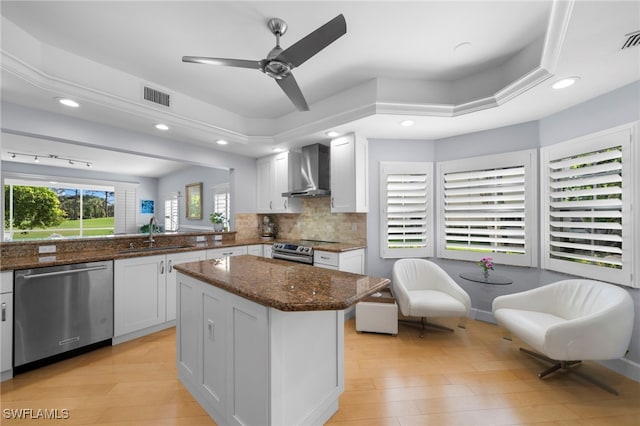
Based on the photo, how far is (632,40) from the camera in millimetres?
1625

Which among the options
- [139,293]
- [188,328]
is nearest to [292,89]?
[188,328]

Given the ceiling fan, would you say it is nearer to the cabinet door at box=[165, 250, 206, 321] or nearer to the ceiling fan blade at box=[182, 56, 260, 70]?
the ceiling fan blade at box=[182, 56, 260, 70]

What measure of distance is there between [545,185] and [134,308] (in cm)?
477

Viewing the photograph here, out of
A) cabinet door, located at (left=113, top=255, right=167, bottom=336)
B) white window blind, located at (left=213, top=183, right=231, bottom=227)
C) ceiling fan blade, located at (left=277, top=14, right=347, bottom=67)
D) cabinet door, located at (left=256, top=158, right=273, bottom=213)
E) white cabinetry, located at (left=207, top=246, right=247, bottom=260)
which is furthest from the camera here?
white window blind, located at (left=213, top=183, right=231, bottom=227)

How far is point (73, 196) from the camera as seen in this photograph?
255 inches

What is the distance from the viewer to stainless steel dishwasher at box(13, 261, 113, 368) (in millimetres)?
2152

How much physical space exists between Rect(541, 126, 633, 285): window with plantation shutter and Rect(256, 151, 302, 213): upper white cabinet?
3264mm

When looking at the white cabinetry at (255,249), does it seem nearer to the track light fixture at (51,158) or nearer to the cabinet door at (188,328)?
the cabinet door at (188,328)

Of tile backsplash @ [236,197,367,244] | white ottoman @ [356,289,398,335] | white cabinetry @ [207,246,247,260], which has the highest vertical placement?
tile backsplash @ [236,197,367,244]

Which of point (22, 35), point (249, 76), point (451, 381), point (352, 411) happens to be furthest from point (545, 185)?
point (22, 35)

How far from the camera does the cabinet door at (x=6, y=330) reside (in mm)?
2059

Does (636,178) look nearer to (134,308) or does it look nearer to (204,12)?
(204,12)

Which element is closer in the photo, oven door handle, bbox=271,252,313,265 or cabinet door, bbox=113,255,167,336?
cabinet door, bbox=113,255,167,336

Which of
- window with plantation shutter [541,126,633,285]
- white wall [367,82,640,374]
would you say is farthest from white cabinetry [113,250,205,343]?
window with plantation shutter [541,126,633,285]
